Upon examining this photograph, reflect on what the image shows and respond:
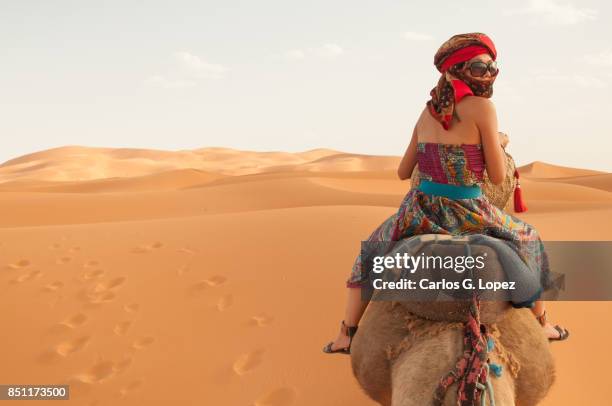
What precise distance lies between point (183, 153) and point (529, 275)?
73.6 metres

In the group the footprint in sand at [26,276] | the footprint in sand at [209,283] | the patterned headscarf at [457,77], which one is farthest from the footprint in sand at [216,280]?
the patterned headscarf at [457,77]

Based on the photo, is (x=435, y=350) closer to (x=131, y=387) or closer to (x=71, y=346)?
(x=131, y=387)

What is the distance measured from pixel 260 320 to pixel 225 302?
523mm

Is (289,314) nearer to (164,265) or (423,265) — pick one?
(164,265)

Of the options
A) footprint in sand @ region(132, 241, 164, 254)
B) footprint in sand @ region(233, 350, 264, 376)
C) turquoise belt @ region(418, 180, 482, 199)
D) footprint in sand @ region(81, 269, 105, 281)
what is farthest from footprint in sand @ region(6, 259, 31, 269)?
turquoise belt @ region(418, 180, 482, 199)

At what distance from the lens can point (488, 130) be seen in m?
2.66

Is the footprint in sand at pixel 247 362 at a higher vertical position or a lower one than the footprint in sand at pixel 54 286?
lower

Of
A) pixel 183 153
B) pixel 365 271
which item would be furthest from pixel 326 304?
pixel 183 153

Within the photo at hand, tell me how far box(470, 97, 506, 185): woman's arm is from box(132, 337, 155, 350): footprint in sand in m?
3.30

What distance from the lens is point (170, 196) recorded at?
15.9m

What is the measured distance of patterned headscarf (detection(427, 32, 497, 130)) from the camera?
8.79 ft

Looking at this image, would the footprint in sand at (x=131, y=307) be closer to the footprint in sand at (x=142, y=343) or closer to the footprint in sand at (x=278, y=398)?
the footprint in sand at (x=142, y=343)

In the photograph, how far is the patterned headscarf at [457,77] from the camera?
268 cm

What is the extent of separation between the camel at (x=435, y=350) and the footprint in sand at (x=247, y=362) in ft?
5.66
